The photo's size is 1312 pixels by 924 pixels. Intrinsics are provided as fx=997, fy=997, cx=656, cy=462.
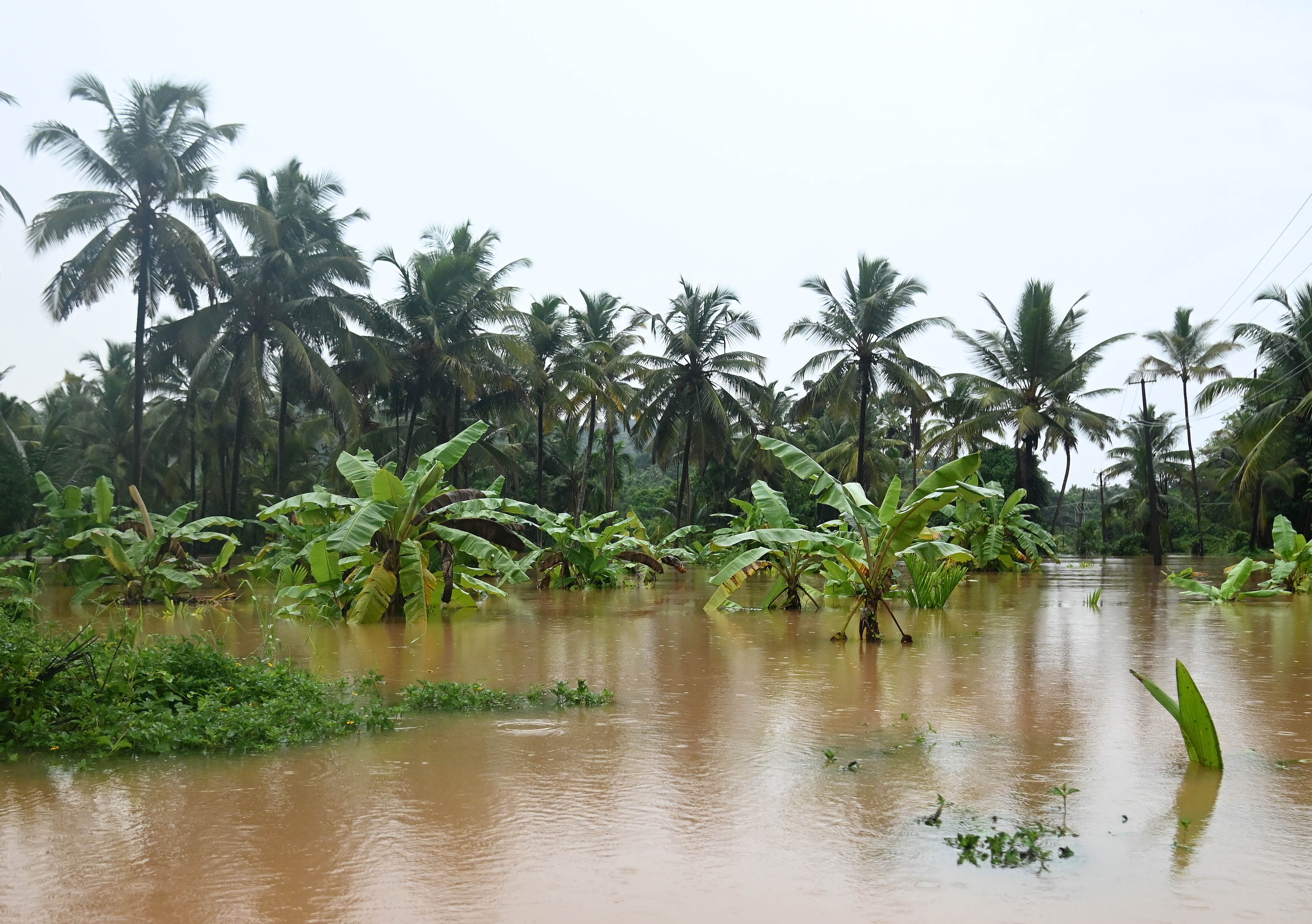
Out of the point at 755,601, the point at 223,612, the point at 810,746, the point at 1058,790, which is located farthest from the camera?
the point at 755,601

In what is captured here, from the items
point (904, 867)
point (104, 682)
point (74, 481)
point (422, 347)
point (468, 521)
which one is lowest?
point (904, 867)

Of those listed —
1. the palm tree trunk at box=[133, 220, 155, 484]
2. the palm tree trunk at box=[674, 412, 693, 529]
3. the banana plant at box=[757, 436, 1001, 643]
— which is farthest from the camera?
the palm tree trunk at box=[674, 412, 693, 529]

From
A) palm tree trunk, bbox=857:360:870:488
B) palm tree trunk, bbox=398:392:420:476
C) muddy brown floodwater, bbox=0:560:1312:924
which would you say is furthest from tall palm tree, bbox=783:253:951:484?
muddy brown floodwater, bbox=0:560:1312:924

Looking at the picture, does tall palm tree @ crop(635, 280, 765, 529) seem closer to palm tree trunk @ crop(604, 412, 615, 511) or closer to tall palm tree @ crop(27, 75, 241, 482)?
palm tree trunk @ crop(604, 412, 615, 511)

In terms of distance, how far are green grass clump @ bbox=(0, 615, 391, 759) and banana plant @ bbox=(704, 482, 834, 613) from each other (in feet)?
16.2

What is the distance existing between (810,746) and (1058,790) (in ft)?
4.23

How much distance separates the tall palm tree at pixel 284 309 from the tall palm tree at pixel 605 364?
7.73m

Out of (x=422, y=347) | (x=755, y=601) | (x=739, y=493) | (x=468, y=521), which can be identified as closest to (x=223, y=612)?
(x=468, y=521)

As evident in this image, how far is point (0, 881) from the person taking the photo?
293 cm

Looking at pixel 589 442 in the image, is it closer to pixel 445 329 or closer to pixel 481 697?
pixel 445 329

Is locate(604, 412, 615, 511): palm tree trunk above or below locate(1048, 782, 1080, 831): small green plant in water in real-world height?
above

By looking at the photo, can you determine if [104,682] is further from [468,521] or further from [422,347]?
[422,347]

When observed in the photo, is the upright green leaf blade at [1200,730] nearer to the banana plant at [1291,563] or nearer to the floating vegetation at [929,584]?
the floating vegetation at [929,584]

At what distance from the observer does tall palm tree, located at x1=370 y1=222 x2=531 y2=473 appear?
29078mm
